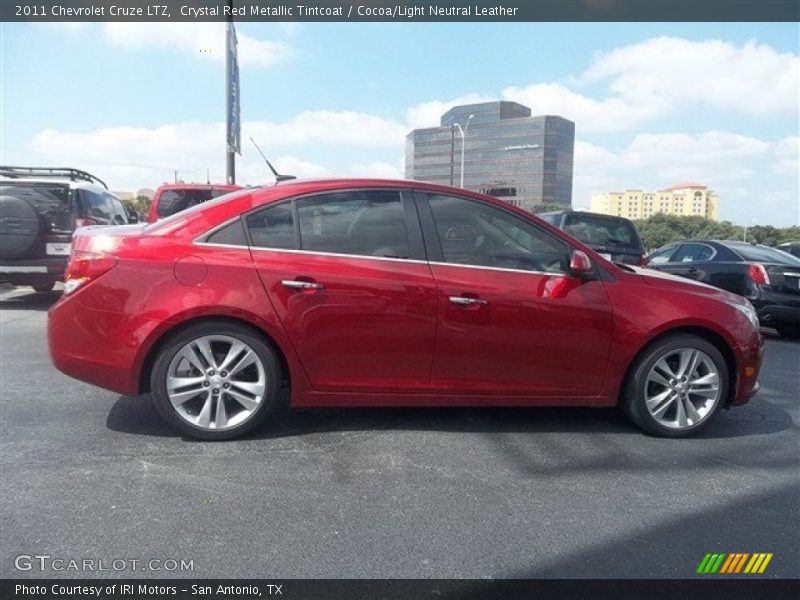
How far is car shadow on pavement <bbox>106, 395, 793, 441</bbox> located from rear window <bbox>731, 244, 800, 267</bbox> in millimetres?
4488

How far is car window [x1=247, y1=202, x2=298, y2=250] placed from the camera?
361 centimetres

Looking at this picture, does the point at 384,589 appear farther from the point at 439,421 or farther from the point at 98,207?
the point at 98,207

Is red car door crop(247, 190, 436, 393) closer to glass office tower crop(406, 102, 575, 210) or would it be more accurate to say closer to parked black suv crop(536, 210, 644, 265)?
parked black suv crop(536, 210, 644, 265)

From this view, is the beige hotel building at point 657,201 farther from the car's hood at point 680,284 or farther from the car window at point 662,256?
the car's hood at point 680,284

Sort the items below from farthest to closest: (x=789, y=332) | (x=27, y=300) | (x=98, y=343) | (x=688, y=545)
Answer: (x=27, y=300) → (x=789, y=332) → (x=98, y=343) → (x=688, y=545)

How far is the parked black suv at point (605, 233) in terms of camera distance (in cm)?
959

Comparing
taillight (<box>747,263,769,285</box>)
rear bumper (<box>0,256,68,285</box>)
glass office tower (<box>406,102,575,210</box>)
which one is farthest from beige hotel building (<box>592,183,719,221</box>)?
rear bumper (<box>0,256,68,285</box>)

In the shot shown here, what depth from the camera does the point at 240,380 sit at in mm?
3568

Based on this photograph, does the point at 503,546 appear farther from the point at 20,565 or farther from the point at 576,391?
the point at 20,565

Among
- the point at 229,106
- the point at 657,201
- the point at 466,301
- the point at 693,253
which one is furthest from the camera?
the point at 657,201

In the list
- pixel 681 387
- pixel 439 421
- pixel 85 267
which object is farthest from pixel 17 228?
pixel 681 387

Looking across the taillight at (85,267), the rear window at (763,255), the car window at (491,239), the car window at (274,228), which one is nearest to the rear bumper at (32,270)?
the taillight at (85,267)

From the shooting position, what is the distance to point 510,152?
123 feet

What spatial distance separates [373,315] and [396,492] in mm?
1046
